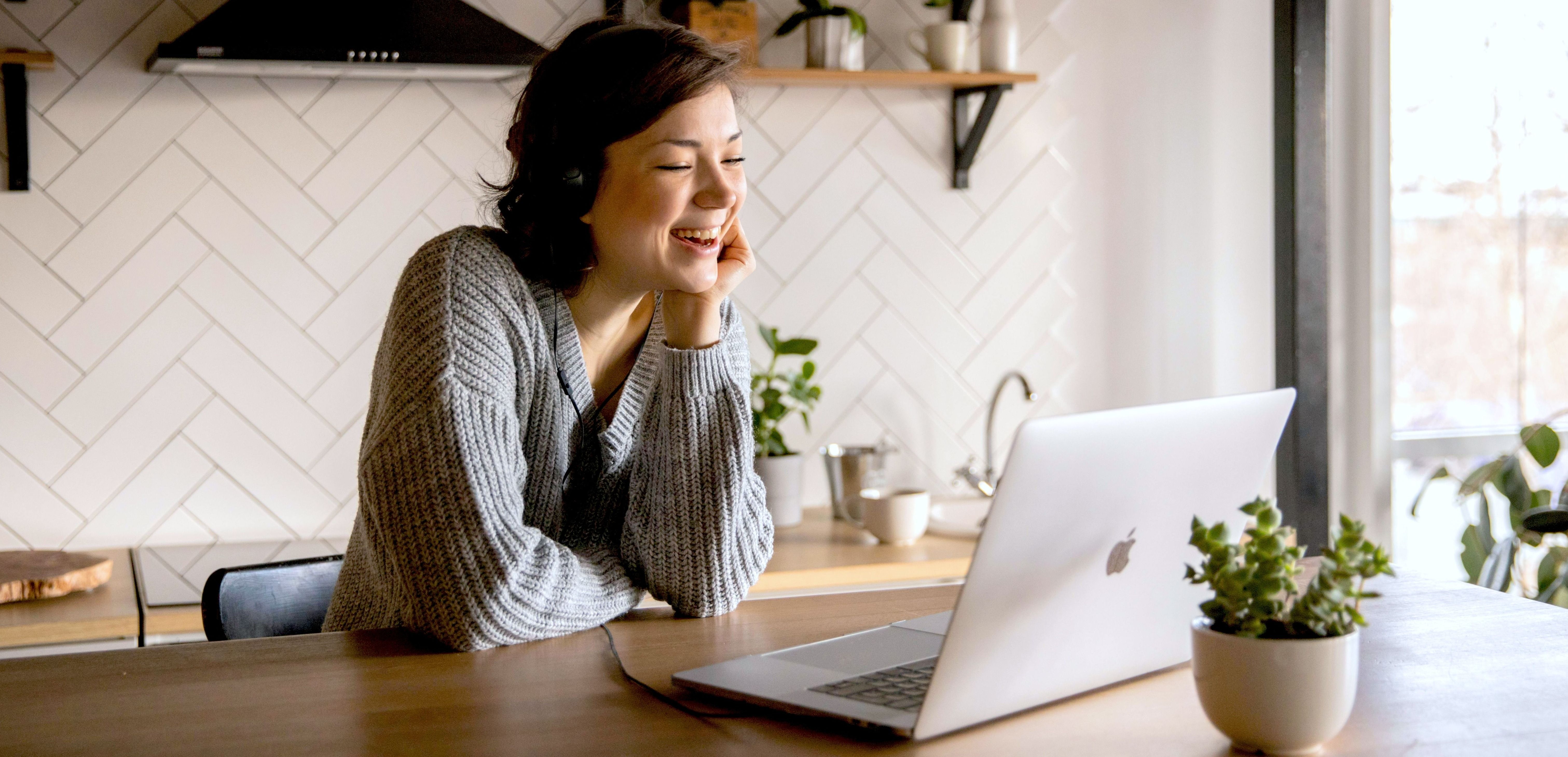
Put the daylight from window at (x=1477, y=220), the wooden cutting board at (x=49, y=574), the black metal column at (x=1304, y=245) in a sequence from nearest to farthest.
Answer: the wooden cutting board at (x=49, y=574) → the black metal column at (x=1304, y=245) → the daylight from window at (x=1477, y=220)

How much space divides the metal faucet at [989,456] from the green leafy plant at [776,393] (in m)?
0.36

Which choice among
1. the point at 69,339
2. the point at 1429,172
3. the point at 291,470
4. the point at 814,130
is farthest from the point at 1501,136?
the point at 69,339

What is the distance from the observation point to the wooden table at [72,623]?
69.8 inches

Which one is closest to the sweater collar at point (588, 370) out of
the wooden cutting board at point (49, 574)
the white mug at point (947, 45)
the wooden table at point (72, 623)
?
the wooden table at point (72, 623)

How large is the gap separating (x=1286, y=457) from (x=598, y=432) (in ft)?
5.86

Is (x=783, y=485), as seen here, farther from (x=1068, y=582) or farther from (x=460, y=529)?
(x=1068, y=582)

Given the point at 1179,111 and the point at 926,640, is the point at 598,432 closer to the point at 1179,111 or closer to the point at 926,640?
the point at 926,640

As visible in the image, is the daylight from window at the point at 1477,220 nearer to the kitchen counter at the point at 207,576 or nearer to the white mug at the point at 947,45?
the white mug at the point at 947,45

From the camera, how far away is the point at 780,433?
255 centimetres

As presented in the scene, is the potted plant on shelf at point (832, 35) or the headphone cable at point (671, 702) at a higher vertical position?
the potted plant on shelf at point (832, 35)

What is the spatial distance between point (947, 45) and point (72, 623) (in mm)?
1827

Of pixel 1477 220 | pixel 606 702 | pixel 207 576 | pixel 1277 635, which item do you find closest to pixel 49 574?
pixel 207 576

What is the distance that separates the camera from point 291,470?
244 centimetres

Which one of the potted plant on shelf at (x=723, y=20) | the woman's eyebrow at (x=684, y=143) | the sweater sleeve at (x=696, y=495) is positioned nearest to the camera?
the sweater sleeve at (x=696, y=495)
